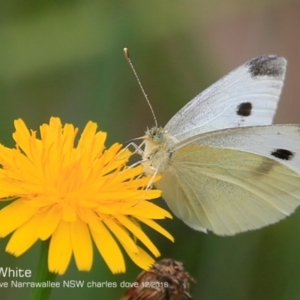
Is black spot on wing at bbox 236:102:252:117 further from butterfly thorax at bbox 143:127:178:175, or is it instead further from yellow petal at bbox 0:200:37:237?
yellow petal at bbox 0:200:37:237

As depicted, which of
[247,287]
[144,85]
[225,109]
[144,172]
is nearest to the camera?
[144,172]

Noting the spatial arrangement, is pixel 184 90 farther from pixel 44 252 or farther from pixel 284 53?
pixel 44 252

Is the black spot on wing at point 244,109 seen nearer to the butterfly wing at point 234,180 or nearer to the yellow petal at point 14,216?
the butterfly wing at point 234,180

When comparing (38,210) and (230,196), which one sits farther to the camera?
(230,196)

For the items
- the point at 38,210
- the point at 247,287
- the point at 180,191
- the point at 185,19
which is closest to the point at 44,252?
the point at 38,210

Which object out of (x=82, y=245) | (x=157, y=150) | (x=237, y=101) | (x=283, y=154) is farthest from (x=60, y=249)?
(x=237, y=101)

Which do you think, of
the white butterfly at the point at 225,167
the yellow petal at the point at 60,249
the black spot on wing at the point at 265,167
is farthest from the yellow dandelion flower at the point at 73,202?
the black spot on wing at the point at 265,167

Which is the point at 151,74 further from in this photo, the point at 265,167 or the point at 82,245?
the point at 82,245

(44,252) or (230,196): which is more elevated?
(230,196)
